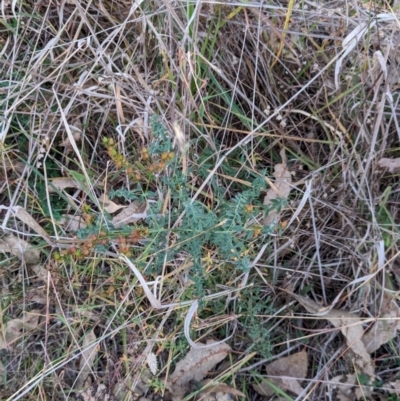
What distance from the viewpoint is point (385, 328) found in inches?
54.6

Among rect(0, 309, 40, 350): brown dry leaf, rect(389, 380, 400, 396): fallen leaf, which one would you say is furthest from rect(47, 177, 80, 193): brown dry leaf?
rect(389, 380, 400, 396): fallen leaf

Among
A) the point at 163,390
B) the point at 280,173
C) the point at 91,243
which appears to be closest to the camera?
the point at 91,243

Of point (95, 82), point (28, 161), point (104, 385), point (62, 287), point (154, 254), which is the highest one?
point (95, 82)

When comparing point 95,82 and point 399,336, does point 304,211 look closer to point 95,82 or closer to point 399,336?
point 399,336

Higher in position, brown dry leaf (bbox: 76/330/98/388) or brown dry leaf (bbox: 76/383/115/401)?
brown dry leaf (bbox: 76/330/98/388)

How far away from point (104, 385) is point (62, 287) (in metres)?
0.27

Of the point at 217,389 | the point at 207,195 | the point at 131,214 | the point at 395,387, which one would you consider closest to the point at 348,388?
the point at 395,387

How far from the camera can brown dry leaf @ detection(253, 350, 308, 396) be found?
139 centimetres

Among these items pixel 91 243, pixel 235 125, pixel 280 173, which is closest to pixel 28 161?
pixel 91 243

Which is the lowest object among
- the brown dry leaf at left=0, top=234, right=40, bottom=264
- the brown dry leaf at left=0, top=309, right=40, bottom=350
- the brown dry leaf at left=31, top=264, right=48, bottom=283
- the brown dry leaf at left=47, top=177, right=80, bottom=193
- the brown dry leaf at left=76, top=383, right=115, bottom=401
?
the brown dry leaf at left=76, top=383, right=115, bottom=401

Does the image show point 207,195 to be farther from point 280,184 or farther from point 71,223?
point 71,223

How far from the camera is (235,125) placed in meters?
1.50

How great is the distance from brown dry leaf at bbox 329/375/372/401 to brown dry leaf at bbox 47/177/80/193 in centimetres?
84

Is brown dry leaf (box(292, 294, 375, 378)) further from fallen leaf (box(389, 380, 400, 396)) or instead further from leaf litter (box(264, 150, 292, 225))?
leaf litter (box(264, 150, 292, 225))
